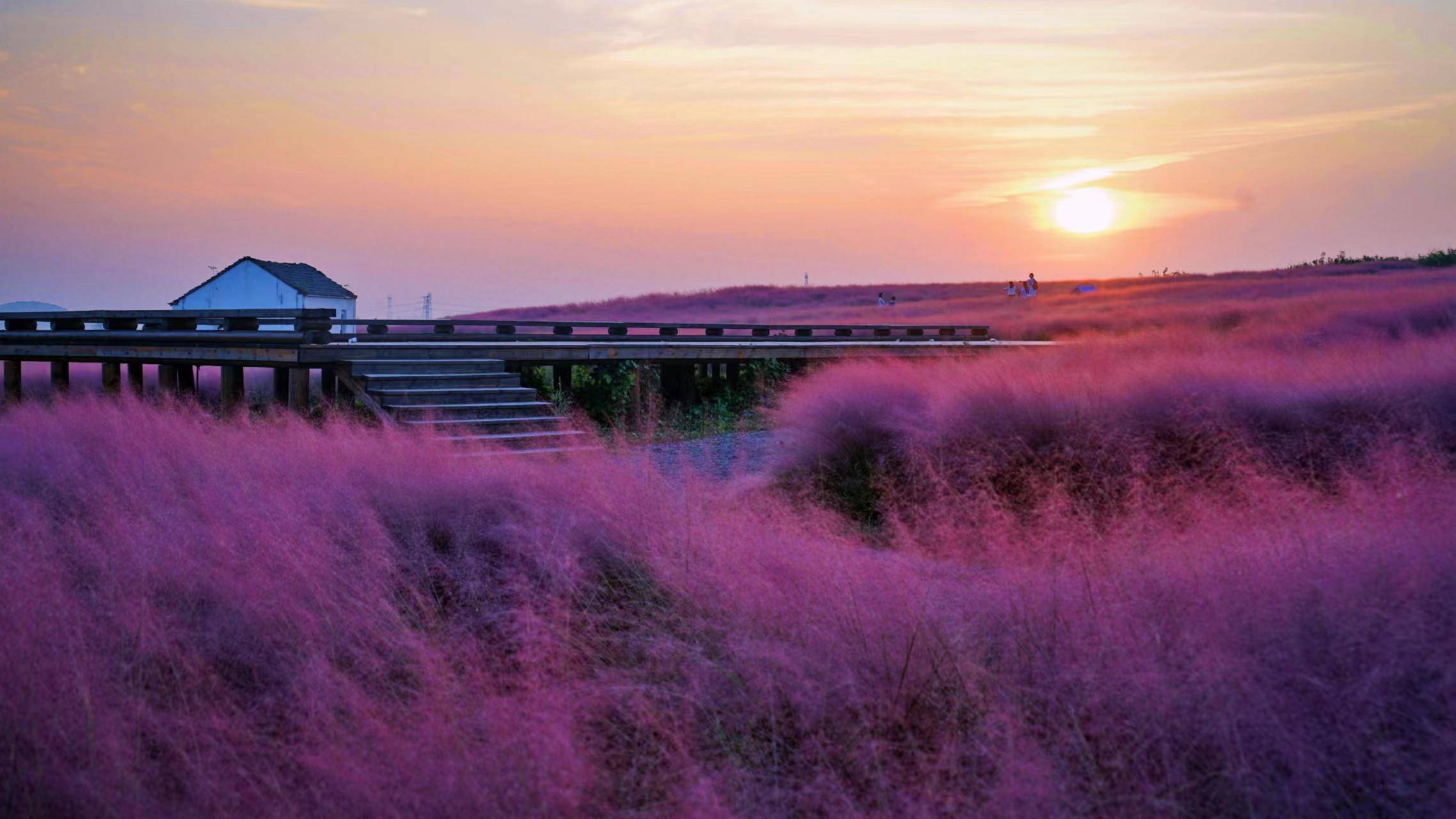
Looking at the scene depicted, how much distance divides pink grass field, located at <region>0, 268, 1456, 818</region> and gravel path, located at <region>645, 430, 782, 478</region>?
8.18ft

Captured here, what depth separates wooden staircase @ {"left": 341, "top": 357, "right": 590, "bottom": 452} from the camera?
11953 mm

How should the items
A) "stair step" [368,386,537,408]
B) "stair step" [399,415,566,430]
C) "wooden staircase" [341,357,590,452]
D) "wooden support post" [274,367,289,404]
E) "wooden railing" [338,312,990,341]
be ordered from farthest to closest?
"wooden railing" [338,312,990,341], "wooden support post" [274,367,289,404], "stair step" [368,386,537,408], "wooden staircase" [341,357,590,452], "stair step" [399,415,566,430]

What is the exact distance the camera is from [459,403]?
12.7 meters

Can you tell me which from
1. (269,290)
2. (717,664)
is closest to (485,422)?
(717,664)

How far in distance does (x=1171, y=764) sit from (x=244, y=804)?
10.7 feet

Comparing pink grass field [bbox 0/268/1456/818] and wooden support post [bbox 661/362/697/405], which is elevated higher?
wooden support post [bbox 661/362/697/405]

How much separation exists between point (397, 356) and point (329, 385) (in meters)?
1.83

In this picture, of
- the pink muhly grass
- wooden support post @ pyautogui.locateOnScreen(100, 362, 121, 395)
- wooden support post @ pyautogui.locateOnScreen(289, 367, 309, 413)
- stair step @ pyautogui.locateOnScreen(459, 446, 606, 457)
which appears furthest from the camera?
wooden support post @ pyautogui.locateOnScreen(100, 362, 121, 395)

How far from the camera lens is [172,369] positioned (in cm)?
1590

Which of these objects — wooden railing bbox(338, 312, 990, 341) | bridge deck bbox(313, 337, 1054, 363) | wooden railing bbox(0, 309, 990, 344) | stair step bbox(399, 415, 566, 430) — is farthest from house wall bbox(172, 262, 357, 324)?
stair step bbox(399, 415, 566, 430)

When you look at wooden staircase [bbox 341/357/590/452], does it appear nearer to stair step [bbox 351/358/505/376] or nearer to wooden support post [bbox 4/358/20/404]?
stair step [bbox 351/358/505/376]

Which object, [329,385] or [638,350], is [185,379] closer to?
[329,385]

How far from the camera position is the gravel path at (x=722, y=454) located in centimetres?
1152

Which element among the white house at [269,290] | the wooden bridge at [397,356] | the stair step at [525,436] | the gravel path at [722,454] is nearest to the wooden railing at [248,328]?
the wooden bridge at [397,356]
